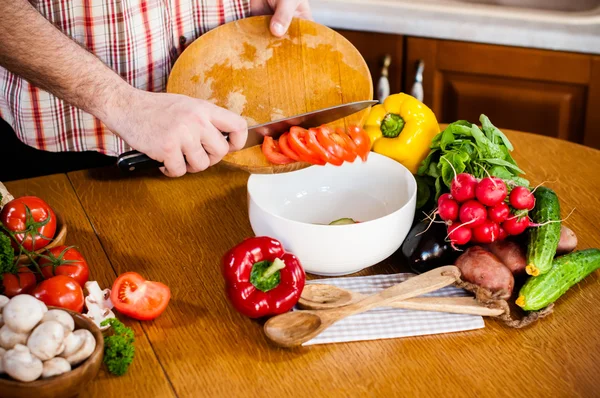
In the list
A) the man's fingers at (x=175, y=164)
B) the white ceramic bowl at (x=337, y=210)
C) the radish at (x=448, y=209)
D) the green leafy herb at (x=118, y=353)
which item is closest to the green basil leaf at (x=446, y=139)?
the white ceramic bowl at (x=337, y=210)

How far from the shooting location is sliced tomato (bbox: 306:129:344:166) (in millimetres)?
1499

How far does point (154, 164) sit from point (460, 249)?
0.64m

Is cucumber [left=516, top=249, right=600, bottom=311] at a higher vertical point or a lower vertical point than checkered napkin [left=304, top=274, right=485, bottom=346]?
higher

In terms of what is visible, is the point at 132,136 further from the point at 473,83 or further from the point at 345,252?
the point at 473,83

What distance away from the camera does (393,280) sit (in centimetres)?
138

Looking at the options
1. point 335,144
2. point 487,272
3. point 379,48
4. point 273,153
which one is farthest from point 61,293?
point 379,48

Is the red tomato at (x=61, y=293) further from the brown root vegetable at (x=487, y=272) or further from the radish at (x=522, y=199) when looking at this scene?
the radish at (x=522, y=199)

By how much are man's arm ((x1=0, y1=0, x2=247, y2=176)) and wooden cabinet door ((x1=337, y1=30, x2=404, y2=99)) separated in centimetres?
131

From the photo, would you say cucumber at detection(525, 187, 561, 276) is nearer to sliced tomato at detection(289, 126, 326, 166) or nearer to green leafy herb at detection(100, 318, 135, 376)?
sliced tomato at detection(289, 126, 326, 166)

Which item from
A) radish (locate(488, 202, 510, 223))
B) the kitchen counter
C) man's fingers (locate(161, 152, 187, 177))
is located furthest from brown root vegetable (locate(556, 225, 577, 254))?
the kitchen counter

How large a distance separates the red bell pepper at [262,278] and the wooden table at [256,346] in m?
0.05

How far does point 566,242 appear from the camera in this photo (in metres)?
1.38

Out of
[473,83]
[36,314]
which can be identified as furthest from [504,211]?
[473,83]

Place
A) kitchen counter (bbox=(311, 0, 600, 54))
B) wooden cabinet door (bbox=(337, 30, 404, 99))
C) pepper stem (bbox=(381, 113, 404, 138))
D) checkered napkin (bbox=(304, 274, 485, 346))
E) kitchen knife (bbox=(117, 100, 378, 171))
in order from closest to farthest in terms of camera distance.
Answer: checkered napkin (bbox=(304, 274, 485, 346)) < kitchen knife (bbox=(117, 100, 378, 171)) < pepper stem (bbox=(381, 113, 404, 138)) < kitchen counter (bbox=(311, 0, 600, 54)) < wooden cabinet door (bbox=(337, 30, 404, 99))
